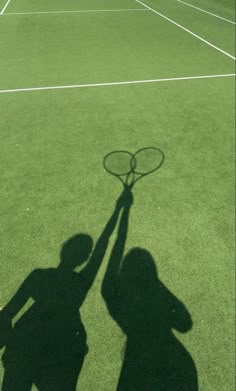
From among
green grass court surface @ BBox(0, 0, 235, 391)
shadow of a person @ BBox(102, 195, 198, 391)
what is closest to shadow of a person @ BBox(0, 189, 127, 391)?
green grass court surface @ BBox(0, 0, 235, 391)

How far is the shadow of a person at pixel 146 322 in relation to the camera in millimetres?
4168

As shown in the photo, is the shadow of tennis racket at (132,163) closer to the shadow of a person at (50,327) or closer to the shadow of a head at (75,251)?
the shadow of a head at (75,251)

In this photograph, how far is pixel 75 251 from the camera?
18.5 ft

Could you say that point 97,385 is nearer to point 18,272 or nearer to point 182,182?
point 18,272

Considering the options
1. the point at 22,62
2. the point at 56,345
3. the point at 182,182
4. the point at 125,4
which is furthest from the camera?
the point at 125,4

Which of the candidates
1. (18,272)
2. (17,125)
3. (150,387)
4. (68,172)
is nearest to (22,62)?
(17,125)

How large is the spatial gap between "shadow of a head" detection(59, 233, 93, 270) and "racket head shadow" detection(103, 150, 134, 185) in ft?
5.86

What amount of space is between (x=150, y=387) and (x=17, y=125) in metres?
7.41

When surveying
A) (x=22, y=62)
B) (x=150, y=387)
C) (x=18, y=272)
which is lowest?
(x=150, y=387)

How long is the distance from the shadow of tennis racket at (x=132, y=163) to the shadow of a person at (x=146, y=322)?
1.84 metres

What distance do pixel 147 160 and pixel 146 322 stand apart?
13.4ft

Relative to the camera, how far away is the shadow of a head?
5461 millimetres

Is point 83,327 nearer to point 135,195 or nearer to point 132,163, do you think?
point 135,195

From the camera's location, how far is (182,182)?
7141mm
